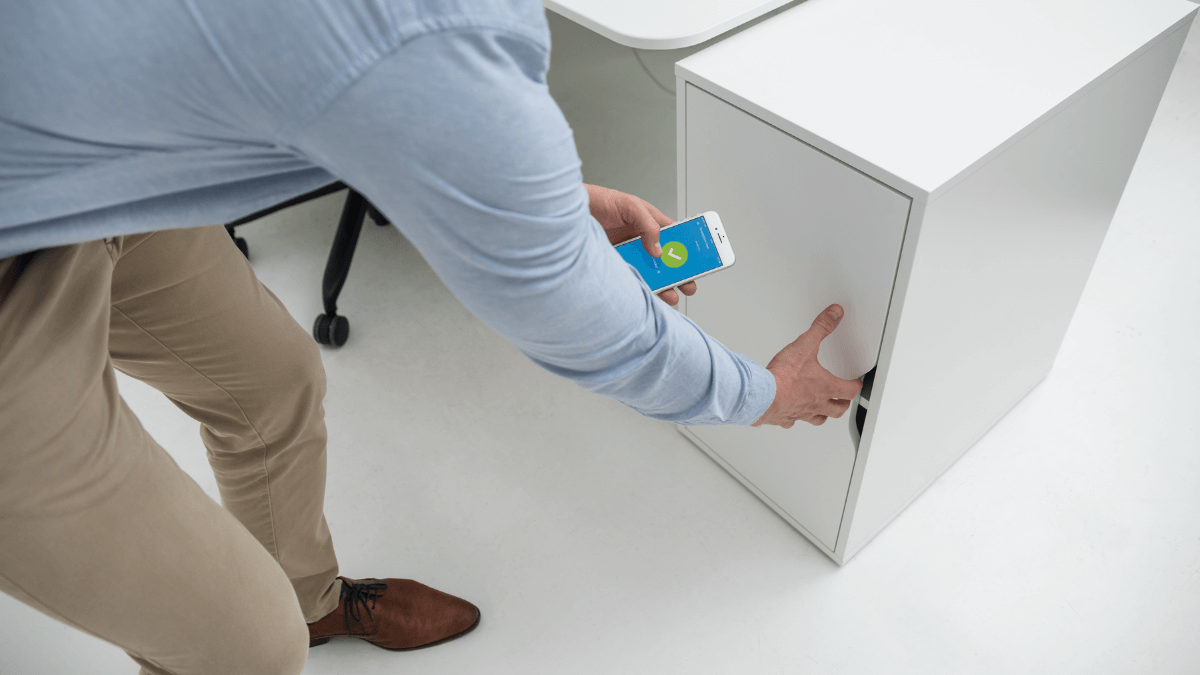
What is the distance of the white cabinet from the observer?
825 millimetres

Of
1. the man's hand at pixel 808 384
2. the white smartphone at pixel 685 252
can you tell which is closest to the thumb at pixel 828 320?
the man's hand at pixel 808 384

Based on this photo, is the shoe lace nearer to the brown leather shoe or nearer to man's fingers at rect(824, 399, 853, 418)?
the brown leather shoe

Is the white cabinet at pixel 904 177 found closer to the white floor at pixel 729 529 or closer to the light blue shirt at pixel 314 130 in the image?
the white floor at pixel 729 529

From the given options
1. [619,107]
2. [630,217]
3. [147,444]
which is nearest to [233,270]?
[147,444]

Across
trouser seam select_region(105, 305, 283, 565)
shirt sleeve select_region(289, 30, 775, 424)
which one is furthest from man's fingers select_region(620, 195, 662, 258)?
trouser seam select_region(105, 305, 283, 565)

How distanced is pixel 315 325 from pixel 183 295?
0.79 metres

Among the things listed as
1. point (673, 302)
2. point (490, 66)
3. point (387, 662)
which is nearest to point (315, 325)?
point (387, 662)

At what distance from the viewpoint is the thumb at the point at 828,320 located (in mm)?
899

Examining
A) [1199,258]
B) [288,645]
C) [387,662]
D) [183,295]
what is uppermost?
[183,295]

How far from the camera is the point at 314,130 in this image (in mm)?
377

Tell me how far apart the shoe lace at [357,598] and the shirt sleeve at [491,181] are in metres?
0.75

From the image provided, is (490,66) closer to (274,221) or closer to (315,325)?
(315,325)

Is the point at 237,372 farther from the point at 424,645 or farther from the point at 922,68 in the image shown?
the point at 922,68

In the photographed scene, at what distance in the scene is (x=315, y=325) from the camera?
5.19 feet
